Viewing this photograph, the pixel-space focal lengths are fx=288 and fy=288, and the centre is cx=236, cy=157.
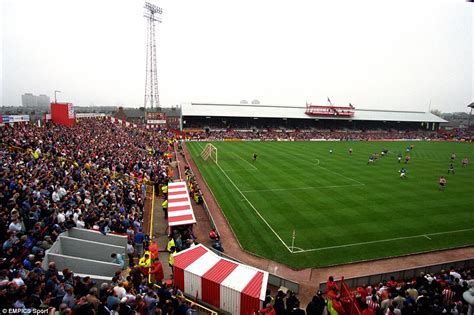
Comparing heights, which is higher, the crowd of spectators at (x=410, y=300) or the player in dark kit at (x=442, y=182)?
the player in dark kit at (x=442, y=182)

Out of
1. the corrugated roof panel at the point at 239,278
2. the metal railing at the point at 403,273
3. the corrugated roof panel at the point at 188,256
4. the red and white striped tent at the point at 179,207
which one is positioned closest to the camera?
the corrugated roof panel at the point at 239,278

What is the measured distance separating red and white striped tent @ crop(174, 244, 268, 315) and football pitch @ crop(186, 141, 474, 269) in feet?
14.0

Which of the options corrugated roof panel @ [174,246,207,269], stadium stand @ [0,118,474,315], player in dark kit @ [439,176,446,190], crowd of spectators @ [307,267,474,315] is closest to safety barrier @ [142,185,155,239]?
stadium stand @ [0,118,474,315]

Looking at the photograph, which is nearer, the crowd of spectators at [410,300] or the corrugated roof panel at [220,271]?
the crowd of spectators at [410,300]

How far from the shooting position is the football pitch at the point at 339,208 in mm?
15617

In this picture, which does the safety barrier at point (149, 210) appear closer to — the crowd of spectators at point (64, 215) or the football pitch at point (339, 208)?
the crowd of spectators at point (64, 215)

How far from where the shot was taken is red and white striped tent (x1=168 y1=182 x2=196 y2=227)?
15.2 metres

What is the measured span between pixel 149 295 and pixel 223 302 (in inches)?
123

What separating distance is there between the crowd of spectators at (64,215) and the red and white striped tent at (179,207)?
5.67ft

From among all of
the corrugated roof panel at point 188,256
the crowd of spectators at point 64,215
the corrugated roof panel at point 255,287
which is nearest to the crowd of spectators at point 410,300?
the corrugated roof panel at point 255,287

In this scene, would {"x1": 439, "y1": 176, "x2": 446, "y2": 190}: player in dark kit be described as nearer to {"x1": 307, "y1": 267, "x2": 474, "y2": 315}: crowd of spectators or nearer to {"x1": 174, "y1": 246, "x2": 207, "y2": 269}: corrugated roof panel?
{"x1": 307, "y1": 267, "x2": 474, "y2": 315}: crowd of spectators

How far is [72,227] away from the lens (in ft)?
38.6

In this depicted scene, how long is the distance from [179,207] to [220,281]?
744 centimetres

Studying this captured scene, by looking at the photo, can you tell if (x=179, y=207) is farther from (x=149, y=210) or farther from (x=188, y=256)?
(x=188, y=256)
